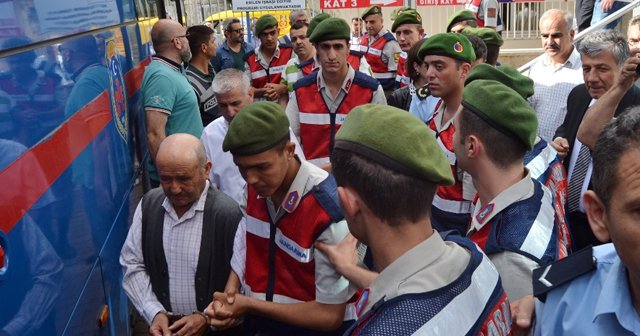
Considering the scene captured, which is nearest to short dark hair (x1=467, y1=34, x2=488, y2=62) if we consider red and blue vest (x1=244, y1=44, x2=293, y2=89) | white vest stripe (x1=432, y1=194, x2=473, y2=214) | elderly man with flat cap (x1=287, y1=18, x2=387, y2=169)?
elderly man with flat cap (x1=287, y1=18, x2=387, y2=169)

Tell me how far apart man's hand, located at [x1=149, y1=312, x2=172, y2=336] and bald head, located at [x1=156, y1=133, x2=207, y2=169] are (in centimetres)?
73

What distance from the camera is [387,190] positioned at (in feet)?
5.48

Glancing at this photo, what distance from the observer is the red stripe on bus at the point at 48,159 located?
215 centimetres

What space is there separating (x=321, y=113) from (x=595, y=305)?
11.3ft

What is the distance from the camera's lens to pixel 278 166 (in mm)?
2506

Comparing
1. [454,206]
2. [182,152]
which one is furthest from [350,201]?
[454,206]

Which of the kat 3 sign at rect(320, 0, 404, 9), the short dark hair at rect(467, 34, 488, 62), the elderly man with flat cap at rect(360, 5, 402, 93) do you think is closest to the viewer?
the short dark hair at rect(467, 34, 488, 62)

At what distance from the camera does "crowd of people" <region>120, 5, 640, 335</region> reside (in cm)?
159

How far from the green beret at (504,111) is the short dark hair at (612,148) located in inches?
33.9

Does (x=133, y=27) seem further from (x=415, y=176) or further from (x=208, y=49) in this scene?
(x=415, y=176)

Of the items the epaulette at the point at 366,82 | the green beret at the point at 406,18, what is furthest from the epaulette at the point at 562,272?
the green beret at the point at 406,18

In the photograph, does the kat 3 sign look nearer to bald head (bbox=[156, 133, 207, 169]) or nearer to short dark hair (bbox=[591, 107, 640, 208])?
bald head (bbox=[156, 133, 207, 169])

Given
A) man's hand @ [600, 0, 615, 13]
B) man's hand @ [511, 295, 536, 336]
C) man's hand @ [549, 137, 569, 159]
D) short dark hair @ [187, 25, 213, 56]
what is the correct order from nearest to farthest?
1. man's hand @ [511, 295, 536, 336]
2. man's hand @ [549, 137, 569, 159]
3. short dark hair @ [187, 25, 213, 56]
4. man's hand @ [600, 0, 615, 13]

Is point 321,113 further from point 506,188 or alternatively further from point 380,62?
point 380,62
